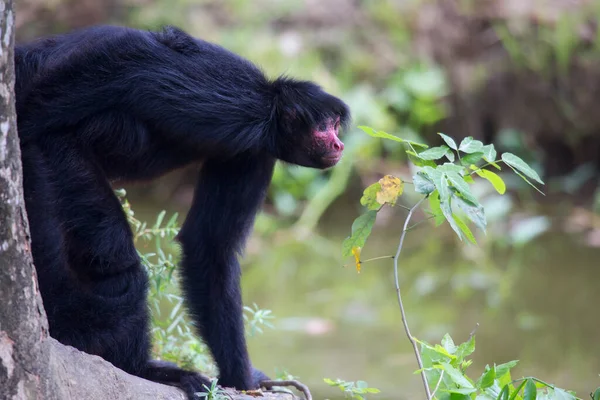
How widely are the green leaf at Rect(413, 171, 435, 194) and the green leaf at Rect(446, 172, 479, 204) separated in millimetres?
98

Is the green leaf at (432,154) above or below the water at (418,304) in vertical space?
below

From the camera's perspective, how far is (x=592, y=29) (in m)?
10.1

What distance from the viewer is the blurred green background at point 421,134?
765 centimetres

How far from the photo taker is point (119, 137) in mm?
3672

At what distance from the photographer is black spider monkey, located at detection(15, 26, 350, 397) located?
11.5 feet

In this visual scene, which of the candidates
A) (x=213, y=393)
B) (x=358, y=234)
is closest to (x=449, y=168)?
(x=358, y=234)

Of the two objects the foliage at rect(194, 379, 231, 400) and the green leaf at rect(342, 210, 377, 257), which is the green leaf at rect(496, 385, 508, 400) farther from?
the foliage at rect(194, 379, 231, 400)

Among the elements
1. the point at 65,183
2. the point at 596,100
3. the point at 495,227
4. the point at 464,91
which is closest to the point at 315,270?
the point at 495,227

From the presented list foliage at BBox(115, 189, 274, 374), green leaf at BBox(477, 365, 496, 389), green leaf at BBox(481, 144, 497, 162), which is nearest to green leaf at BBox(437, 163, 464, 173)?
green leaf at BBox(481, 144, 497, 162)

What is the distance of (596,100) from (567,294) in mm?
3578

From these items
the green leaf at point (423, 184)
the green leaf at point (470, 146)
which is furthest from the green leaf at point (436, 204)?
the green leaf at point (470, 146)

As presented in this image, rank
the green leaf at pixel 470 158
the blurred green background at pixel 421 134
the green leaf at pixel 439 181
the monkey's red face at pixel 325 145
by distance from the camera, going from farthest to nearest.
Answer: the blurred green background at pixel 421 134
the monkey's red face at pixel 325 145
the green leaf at pixel 470 158
the green leaf at pixel 439 181

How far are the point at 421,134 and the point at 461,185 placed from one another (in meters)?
7.34

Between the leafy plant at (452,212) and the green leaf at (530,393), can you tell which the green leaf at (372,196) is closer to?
the leafy plant at (452,212)
